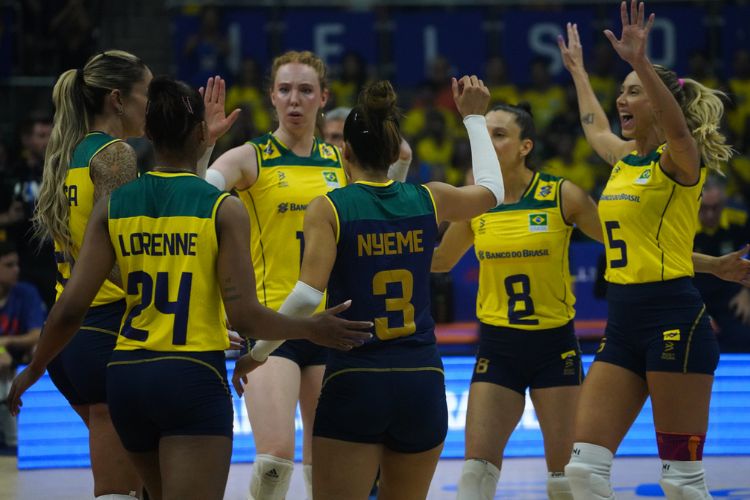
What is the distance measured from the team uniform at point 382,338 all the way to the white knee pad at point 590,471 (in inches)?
51.7

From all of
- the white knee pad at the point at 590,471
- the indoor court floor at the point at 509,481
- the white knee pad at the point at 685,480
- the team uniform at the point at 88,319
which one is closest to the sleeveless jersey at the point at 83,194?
the team uniform at the point at 88,319

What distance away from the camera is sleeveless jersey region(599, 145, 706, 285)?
5.29m

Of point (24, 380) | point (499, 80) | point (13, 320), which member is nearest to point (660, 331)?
point (24, 380)

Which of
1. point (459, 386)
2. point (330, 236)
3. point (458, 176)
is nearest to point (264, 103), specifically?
point (458, 176)

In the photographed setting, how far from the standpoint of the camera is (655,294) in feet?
17.3

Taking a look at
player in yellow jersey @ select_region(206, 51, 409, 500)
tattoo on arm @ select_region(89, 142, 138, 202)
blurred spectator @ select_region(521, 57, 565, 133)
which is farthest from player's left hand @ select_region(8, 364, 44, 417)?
blurred spectator @ select_region(521, 57, 565, 133)

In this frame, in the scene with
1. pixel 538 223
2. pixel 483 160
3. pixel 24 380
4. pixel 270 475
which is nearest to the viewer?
pixel 24 380

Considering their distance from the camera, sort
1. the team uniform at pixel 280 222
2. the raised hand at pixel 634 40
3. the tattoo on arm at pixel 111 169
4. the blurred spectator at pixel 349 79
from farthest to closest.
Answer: the blurred spectator at pixel 349 79 → the team uniform at pixel 280 222 → the raised hand at pixel 634 40 → the tattoo on arm at pixel 111 169

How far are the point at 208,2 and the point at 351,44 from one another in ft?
6.28

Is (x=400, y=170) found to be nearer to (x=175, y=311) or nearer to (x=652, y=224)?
(x=652, y=224)

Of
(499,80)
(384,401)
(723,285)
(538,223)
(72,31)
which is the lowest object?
(723,285)

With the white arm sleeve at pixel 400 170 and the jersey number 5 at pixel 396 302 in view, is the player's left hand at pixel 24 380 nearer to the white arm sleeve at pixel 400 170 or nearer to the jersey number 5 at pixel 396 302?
the jersey number 5 at pixel 396 302

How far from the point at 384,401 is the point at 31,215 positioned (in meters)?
6.28

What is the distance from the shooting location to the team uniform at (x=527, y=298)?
5695mm
